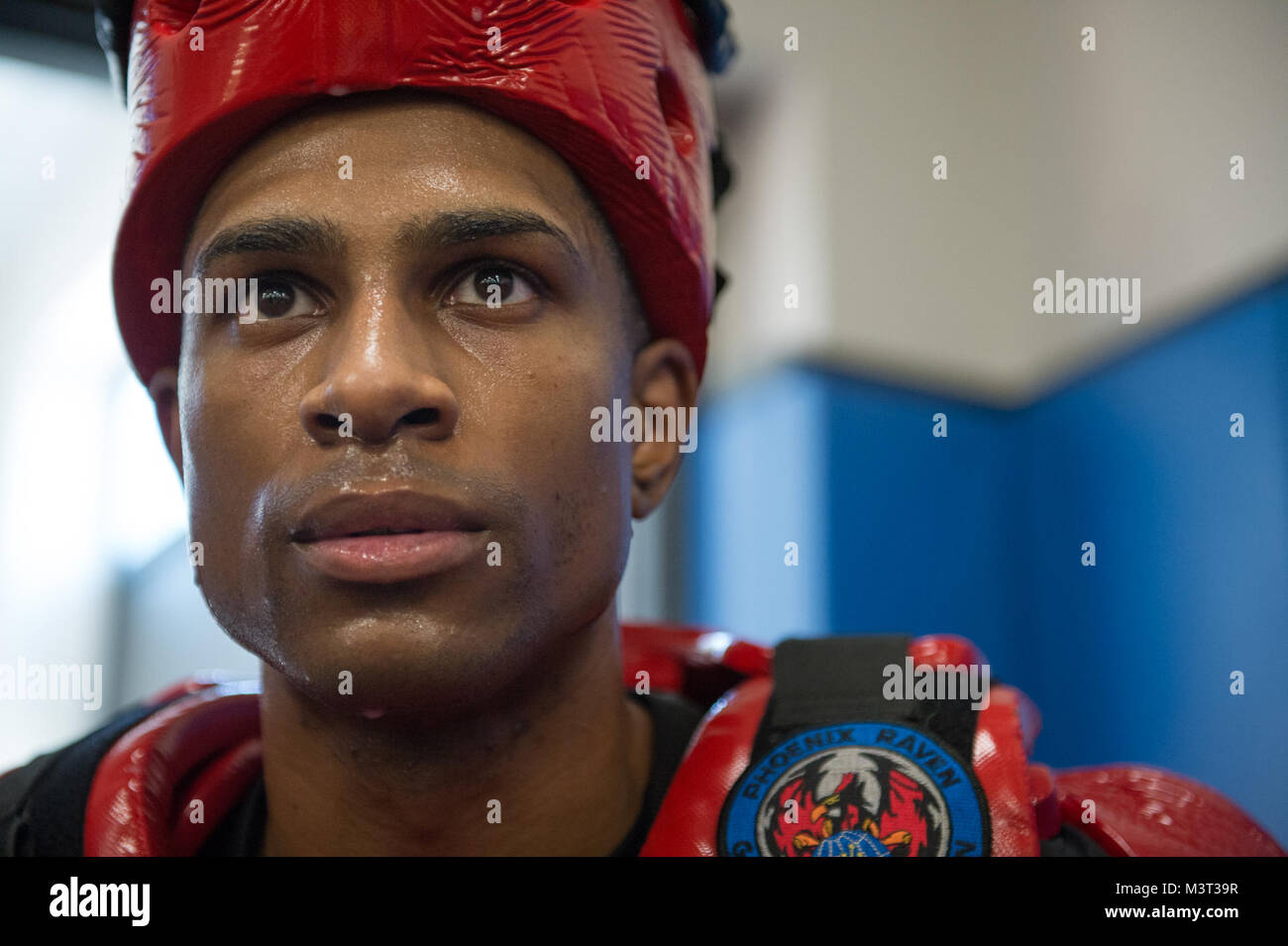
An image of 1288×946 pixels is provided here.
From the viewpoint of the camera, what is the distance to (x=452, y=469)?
3.26 feet

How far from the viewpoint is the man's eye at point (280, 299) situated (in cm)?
109

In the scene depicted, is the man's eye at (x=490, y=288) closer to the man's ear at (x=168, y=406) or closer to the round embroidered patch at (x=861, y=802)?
the man's ear at (x=168, y=406)

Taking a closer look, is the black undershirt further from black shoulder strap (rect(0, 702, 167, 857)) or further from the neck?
black shoulder strap (rect(0, 702, 167, 857))

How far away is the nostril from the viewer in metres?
1.00

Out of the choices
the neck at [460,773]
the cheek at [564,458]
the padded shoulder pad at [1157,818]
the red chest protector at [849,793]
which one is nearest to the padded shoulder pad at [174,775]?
the red chest protector at [849,793]

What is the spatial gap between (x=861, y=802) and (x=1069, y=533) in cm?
149

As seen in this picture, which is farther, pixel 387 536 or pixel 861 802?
pixel 861 802

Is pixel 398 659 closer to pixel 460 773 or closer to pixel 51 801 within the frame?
pixel 460 773

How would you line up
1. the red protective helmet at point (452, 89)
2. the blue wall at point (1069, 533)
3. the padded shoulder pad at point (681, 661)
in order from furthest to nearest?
the blue wall at point (1069, 533)
the padded shoulder pad at point (681, 661)
the red protective helmet at point (452, 89)

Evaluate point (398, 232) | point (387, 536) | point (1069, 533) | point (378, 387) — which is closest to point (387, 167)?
point (398, 232)

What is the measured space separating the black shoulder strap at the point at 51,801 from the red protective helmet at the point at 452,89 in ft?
1.41

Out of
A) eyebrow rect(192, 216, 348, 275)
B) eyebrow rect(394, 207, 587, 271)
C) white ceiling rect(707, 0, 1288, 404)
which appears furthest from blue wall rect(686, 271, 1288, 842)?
eyebrow rect(192, 216, 348, 275)
